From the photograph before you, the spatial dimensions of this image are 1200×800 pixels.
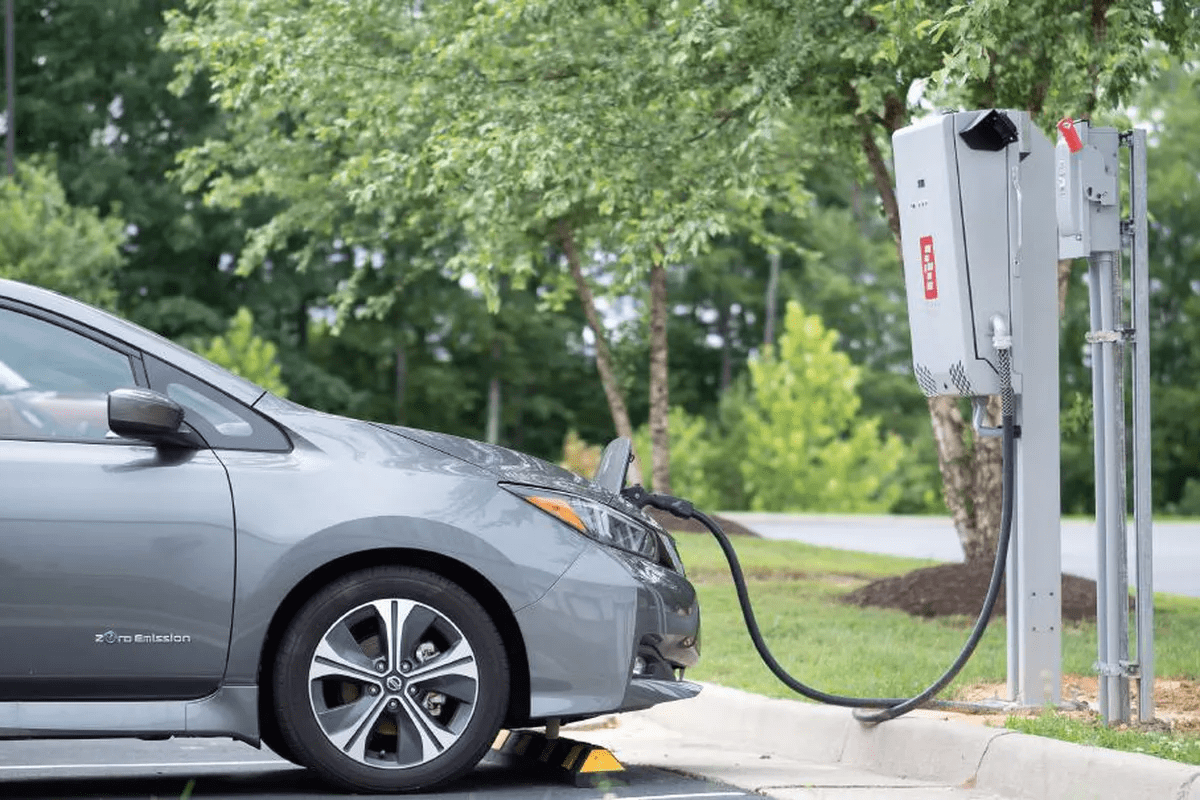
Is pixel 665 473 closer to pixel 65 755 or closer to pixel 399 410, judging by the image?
pixel 65 755

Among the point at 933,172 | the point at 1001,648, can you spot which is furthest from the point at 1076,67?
the point at 933,172

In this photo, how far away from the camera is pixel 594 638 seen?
6449 millimetres

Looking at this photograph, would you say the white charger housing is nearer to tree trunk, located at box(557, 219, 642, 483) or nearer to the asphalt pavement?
the asphalt pavement

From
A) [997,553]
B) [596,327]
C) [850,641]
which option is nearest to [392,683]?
[997,553]

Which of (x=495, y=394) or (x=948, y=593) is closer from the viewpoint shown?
(x=948, y=593)

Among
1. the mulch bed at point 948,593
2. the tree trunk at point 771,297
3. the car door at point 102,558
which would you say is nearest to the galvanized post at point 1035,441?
the car door at point 102,558

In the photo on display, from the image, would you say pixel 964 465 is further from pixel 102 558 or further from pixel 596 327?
pixel 596 327

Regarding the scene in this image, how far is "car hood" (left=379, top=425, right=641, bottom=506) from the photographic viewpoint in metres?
6.61

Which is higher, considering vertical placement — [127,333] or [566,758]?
[127,333]

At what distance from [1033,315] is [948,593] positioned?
5.47 m

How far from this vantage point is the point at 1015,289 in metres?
7.70

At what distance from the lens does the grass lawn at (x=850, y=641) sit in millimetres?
9305

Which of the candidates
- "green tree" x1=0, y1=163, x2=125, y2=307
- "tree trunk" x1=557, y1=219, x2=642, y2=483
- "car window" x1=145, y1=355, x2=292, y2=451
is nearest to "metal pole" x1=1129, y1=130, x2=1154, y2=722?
"car window" x1=145, y1=355, x2=292, y2=451

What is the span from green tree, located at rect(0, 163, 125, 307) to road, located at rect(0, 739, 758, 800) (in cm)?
2269
